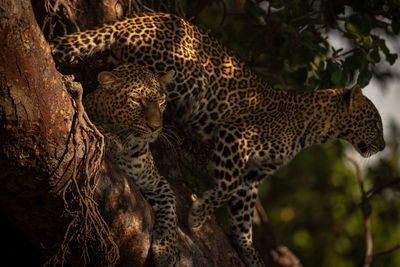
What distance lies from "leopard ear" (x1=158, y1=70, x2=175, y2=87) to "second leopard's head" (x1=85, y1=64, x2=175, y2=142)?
40 cm

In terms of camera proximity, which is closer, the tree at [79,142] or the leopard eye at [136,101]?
the tree at [79,142]

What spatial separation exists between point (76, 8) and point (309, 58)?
3.33 m

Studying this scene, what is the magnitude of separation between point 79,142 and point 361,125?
15.2 ft

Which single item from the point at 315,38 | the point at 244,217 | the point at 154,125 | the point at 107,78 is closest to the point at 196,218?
the point at 244,217

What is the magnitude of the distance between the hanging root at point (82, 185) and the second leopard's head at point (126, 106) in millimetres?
894

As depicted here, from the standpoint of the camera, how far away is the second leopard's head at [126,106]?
5.56 m

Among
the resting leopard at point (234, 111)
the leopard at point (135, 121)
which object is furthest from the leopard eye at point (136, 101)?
the resting leopard at point (234, 111)

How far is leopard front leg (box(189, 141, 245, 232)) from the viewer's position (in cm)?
695

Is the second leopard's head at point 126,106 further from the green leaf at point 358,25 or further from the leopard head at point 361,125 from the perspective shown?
the green leaf at point 358,25

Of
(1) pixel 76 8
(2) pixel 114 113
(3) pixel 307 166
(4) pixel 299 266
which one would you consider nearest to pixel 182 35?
(1) pixel 76 8

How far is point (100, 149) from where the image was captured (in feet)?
15.3

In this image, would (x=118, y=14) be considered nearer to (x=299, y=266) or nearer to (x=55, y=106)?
(x=55, y=106)

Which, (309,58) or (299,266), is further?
(299,266)

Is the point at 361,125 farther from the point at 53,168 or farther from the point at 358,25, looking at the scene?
the point at 53,168
